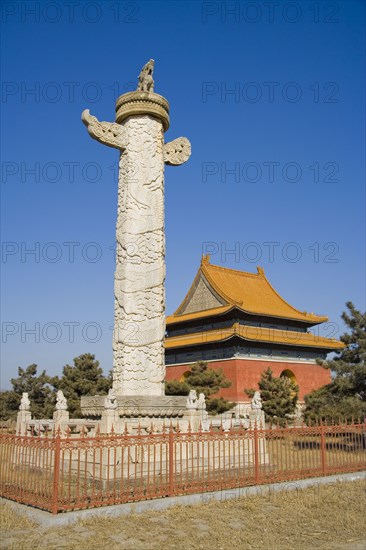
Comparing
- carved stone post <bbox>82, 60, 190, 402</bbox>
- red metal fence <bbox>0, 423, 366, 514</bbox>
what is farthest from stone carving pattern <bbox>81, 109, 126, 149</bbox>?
red metal fence <bbox>0, 423, 366, 514</bbox>

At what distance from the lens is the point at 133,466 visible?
7250 millimetres

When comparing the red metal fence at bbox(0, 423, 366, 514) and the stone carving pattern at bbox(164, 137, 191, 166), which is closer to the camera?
the red metal fence at bbox(0, 423, 366, 514)

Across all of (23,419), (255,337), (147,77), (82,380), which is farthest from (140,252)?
(255,337)

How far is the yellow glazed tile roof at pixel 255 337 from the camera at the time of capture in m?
24.5

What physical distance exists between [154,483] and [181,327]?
22535 millimetres

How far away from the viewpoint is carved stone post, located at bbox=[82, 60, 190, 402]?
8.78 metres

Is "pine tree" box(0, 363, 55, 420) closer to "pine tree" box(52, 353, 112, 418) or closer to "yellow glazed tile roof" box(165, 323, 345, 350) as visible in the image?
"pine tree" box(52, 353, 112, 418)

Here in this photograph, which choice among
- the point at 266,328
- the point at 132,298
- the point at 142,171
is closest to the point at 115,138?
the point at 142,171

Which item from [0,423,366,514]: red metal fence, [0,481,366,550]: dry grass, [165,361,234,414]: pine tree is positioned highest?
[165,361,234,414]: pine tree

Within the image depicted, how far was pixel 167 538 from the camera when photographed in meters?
4.95

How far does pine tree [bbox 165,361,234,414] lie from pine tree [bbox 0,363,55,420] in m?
4.76

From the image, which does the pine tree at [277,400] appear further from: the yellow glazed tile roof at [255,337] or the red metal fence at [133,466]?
the red metal fence at [133,466]

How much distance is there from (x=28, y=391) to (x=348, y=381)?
12114 millimetres

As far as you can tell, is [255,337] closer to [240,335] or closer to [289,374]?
[240,335]
